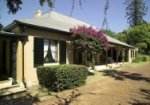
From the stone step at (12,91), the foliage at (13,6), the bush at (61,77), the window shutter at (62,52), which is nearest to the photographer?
the foliage at (13,6)

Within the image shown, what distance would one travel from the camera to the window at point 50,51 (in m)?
15.7

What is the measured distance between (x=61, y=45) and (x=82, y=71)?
3268 mm

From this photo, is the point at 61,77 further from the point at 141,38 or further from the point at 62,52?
the point at 141,38

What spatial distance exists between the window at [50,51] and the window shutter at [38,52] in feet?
1.82

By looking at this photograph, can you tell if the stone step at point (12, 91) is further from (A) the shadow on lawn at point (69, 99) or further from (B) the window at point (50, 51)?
(B) the window at point (50, 51)

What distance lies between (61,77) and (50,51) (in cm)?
370

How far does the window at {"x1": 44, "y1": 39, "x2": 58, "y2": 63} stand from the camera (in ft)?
51.4

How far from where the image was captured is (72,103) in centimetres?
1030

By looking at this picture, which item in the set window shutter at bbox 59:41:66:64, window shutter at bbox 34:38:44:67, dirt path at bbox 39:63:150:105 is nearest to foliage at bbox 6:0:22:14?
dirt path at bbox 39:63:150:105

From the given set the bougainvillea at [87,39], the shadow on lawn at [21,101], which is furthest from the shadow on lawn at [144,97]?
the bougainvillea at [87,39]

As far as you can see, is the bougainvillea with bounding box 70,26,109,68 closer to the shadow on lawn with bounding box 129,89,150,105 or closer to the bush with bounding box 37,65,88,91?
the bush with bounding box 37,65,88,91

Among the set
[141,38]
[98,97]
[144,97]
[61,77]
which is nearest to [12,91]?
[61,77]

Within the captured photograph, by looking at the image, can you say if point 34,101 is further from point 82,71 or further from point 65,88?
point 82,71

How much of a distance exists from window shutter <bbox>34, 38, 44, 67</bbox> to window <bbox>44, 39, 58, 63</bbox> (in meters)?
0.56
